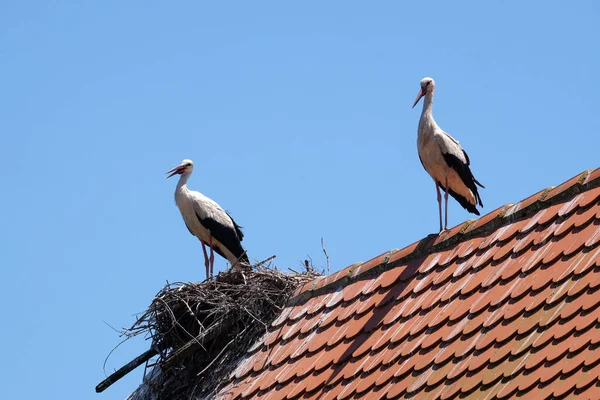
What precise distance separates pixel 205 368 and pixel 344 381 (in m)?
2.17

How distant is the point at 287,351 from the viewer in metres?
8.98

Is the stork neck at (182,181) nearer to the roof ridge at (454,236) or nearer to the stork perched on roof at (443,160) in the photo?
the stork perched on roof at (443,160)

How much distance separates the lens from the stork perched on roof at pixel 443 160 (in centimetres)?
1077

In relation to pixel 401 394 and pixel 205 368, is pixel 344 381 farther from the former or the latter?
pixel 205 368

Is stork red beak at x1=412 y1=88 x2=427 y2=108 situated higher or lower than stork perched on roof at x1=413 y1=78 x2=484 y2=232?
higher

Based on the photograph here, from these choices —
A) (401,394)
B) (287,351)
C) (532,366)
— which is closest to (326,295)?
(287,351)

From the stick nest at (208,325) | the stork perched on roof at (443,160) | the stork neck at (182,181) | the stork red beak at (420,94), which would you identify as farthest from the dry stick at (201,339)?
the stork neck at (182,181)

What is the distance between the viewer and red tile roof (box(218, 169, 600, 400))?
6512 mm

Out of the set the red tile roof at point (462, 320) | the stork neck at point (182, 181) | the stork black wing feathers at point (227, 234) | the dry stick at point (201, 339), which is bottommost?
Result: the red tile roof at point (462, 320)

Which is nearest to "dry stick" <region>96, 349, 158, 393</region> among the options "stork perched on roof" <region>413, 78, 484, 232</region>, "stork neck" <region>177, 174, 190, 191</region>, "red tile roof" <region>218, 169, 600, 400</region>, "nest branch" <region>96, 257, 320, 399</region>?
"nest branch" <region>96, 257, 320, 399</region>

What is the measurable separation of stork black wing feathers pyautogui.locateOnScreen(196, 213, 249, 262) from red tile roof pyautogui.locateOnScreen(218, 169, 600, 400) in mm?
4730

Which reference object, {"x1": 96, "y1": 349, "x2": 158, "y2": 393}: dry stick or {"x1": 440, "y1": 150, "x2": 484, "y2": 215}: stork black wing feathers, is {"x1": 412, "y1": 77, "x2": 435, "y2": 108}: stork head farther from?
{"x1": 96, "y1": 349, "x2": 158, "y2": 393}: dry stick

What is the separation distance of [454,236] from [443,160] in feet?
7.26

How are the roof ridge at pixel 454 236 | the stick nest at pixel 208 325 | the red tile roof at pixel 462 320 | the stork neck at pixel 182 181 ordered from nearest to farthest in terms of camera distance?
1. the red tile roof at pixel 462 320
2. the roof ridge at pixel 454 236
3. the stick nest at pixel 208 325
4. the stork neck at pixel 182 181
